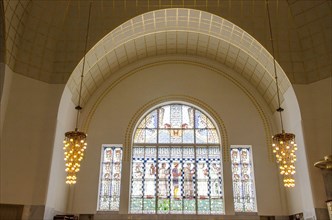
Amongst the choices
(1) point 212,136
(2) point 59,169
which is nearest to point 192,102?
(1) point 212,136

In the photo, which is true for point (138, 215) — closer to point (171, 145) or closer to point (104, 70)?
point (171, 145)

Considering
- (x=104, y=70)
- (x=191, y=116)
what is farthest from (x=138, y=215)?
(x=104, y=70)

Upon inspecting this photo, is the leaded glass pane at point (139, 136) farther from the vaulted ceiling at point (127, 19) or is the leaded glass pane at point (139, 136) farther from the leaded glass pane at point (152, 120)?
the vaulted ceiling at point (127, 19)

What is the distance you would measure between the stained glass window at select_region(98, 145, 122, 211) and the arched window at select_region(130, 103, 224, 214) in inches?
23.0

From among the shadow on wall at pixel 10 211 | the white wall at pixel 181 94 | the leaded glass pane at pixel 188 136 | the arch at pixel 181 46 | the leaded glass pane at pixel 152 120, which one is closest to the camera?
the shadow on wall at pixel 10 211

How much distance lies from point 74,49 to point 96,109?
10.6ft

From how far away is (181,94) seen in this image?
14.5 m

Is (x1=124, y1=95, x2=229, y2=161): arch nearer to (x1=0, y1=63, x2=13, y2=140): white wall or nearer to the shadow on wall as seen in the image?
the shadow on wall

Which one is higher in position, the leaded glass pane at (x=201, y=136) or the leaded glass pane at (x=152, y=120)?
the leaded glass pane at (x=152, y=120)

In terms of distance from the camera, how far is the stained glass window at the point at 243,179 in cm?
1324

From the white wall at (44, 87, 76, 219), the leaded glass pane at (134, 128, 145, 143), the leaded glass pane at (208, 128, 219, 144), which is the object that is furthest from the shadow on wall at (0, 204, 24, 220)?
the leaded glass pane at (208, 128, 219, 144)

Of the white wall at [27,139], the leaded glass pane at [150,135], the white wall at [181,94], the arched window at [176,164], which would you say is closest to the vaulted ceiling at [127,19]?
the white wall at [27,139]

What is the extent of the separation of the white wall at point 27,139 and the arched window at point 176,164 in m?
4.06

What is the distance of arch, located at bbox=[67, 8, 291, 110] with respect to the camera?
1230 centimetres
